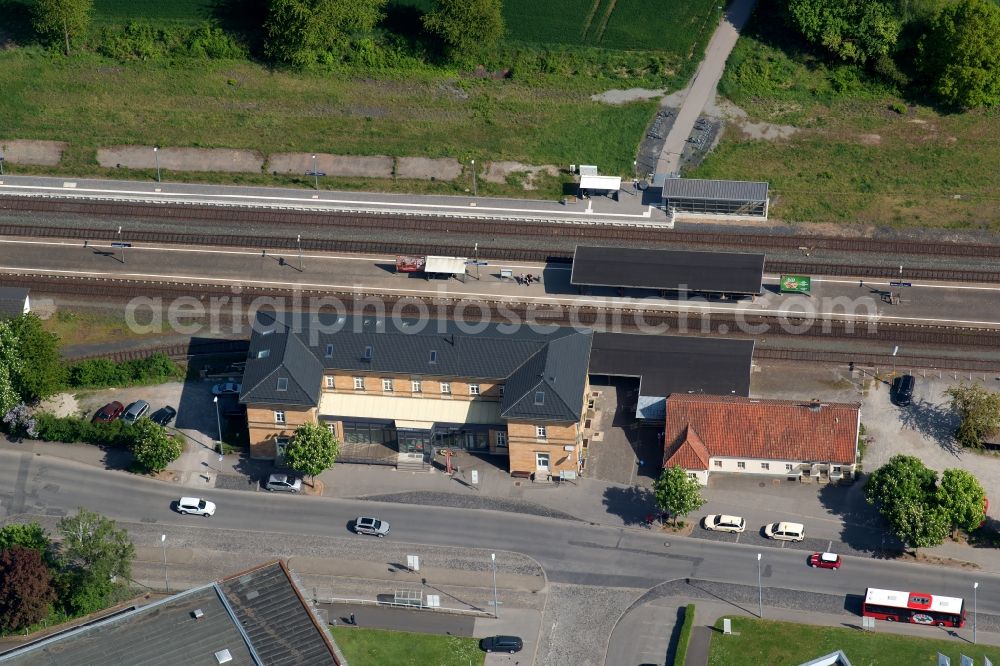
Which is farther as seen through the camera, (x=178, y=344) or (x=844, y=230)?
(x=844, y=230)

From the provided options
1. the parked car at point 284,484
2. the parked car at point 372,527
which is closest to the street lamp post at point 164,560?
the parked car at point 284,484

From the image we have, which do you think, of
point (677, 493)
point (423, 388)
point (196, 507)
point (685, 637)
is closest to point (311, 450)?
point (196, 507)

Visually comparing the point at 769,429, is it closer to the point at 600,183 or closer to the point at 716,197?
the point at 716,197

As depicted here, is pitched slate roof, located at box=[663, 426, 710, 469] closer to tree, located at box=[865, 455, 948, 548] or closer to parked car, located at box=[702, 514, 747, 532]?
parked car, located at box=[702, 514, 747, 532]

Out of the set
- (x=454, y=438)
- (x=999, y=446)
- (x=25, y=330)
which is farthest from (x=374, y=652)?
(x=999, y=446)

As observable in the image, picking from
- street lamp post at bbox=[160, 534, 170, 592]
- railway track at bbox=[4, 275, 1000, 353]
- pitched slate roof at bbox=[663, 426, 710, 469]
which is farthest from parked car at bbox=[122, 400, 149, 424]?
pitched slate roof at bbox=[663, 426, 710, 469]

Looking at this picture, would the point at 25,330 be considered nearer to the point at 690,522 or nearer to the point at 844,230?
the point at 690,522
